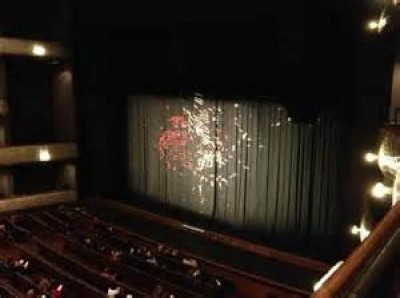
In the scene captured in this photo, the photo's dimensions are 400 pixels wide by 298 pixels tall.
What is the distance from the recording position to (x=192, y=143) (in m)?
11.8

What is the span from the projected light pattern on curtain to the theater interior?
4cm

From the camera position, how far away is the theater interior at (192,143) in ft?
26.3

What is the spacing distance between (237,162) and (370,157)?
342cm

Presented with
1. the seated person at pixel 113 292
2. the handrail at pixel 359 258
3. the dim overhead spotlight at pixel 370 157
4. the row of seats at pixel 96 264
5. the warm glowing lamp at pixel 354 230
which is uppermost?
the handrail at pixel 359 258

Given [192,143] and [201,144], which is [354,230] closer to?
[201,144]

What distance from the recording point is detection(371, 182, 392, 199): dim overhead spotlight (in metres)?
7.77

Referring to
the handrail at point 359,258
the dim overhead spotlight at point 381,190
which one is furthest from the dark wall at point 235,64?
the handrail at point 359,258

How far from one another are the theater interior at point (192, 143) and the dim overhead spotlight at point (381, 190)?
4 cm

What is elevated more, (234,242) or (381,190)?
(381,190)

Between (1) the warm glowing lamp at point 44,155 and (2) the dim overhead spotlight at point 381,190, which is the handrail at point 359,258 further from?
(1) the warm glowing lamp at point 44,155

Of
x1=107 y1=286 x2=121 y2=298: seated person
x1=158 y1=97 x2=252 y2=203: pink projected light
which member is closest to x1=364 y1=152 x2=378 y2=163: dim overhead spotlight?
x1=158 y1=97 x2=252 y2=203: pink projected light

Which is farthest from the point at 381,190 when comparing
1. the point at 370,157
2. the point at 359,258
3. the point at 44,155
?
the point at 44,155

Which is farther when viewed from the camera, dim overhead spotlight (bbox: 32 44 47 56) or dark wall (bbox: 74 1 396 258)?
dim overhead spotlight (bbox: 32 44 47 56)

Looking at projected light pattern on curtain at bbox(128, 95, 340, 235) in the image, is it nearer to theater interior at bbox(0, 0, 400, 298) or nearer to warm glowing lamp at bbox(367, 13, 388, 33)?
theater interior at bbox(0, 0, 400, 298)
